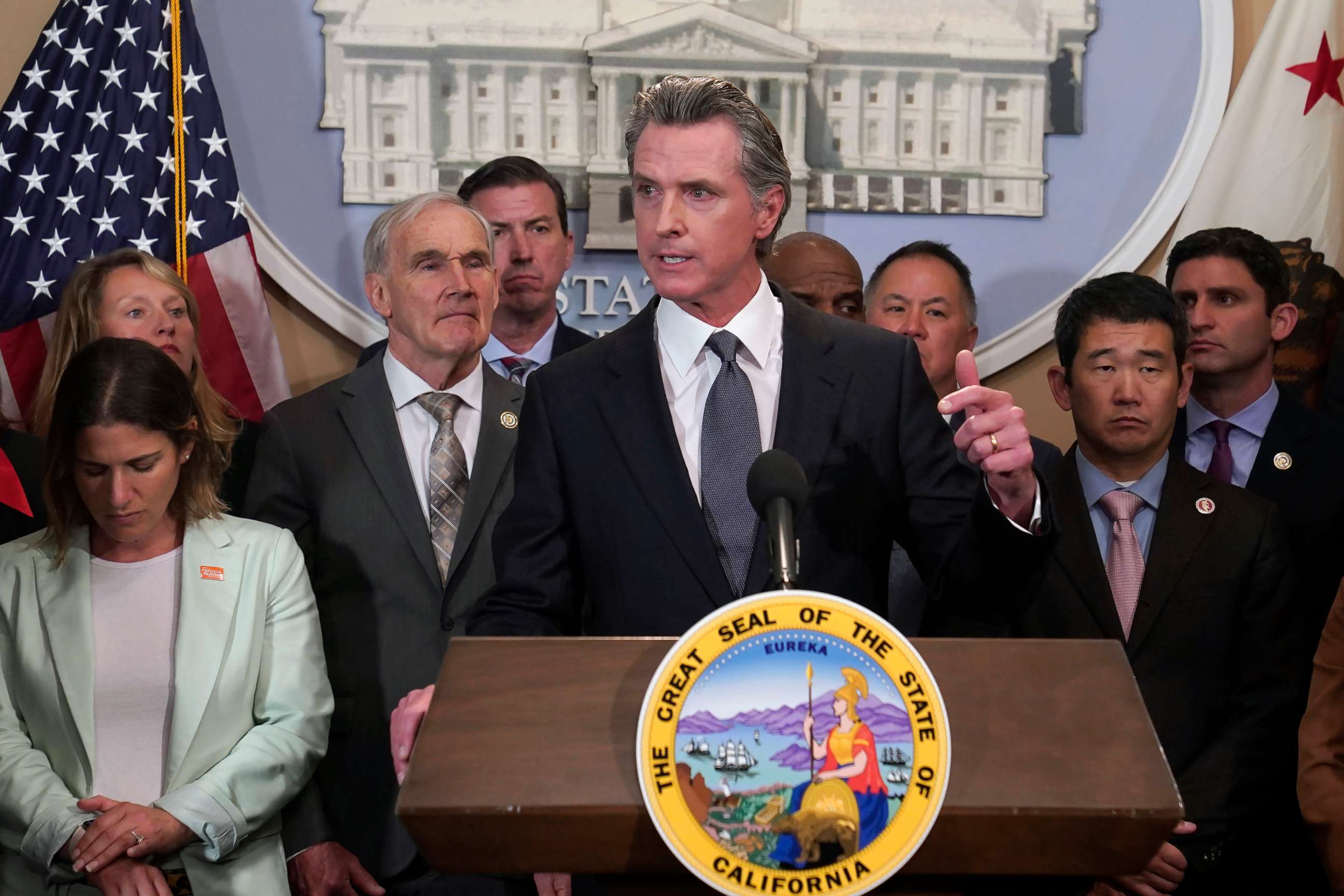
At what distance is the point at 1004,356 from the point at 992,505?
2458 mm

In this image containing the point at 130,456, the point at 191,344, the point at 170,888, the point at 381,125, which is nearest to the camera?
the point at 170,888

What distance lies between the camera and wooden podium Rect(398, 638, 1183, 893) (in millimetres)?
1174

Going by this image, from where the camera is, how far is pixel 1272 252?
3402 millimetres

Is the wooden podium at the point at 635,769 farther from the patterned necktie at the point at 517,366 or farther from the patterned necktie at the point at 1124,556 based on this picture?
the patterned necktie at the point at 517,366

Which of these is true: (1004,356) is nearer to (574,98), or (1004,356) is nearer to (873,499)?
(574,98)

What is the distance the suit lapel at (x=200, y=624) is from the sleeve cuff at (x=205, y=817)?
0.08 metres

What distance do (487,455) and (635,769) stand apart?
1.67 meters

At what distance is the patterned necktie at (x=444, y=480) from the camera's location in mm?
2717

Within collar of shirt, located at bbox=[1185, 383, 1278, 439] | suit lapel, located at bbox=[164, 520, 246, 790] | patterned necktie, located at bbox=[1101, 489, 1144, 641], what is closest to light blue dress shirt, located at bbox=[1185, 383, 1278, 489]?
collar of shirt, located at bbox=[1185, 383, 1278, 439]

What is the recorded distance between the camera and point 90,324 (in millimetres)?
3068

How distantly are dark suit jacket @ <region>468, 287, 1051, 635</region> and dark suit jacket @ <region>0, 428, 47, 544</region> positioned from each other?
4.52 ft

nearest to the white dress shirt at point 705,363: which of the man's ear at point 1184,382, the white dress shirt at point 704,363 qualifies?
the white dress shirt at point 704,363

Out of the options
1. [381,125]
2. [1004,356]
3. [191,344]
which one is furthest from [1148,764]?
[381,125]

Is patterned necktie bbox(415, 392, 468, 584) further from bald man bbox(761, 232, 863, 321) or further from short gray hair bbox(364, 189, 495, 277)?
bald man bbox(761, 232, 863, 321)
